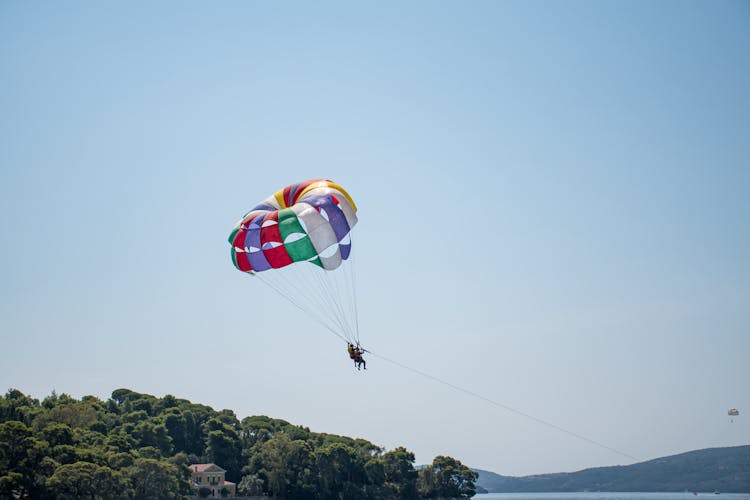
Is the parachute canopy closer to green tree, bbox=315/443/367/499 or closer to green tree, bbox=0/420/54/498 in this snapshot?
green tree, bbox=0/420/54/498

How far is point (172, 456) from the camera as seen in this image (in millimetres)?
75438

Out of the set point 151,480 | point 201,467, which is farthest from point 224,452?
point 151,480

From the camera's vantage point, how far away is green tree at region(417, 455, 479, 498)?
3681 inches

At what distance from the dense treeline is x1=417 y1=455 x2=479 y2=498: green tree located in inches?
4.8

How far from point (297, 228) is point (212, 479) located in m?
49.8

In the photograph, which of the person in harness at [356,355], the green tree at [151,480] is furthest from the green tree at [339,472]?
the person in harness at [356,355]

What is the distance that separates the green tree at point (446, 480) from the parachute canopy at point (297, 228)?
68.3 meters

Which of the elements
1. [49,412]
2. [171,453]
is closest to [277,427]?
[171,453]

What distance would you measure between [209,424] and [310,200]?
5594 centimetres

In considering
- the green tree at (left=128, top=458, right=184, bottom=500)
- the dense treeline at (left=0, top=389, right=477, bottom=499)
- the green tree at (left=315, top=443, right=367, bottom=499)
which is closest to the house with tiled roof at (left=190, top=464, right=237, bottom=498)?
the dense treeline at (left=0, top=389, right=477, bottom=499)

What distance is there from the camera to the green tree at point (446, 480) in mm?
93500

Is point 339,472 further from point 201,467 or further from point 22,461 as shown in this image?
point 22,461

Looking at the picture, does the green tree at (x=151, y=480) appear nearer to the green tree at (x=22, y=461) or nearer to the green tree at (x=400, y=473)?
the green tree at (x=22, y=461)

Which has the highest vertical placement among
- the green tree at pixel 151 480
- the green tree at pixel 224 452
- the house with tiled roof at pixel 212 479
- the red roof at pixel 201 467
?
the green tree at pixel 224 452
